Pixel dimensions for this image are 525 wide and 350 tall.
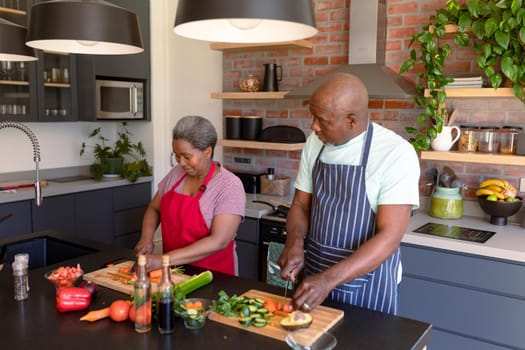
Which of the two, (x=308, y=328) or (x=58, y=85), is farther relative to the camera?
(x=58, y=85)

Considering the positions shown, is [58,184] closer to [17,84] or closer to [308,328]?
[17,84]

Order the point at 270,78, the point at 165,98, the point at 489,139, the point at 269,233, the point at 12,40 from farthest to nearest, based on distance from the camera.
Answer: the point at 165,98 → the point at 270,78 → the point at 269,233 → the point at 489,139 → the point at 12,40

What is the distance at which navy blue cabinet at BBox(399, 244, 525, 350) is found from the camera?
2469 millimetres

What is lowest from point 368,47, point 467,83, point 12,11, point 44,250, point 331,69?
point 44,250

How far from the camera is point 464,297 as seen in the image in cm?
259

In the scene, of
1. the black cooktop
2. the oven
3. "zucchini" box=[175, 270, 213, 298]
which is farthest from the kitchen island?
the oven

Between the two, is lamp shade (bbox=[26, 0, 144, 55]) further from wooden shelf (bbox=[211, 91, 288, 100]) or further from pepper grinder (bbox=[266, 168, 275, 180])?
pepper grinder (bbox=[266, 168, 275, 180])

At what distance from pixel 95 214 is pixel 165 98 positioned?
1.26 metres

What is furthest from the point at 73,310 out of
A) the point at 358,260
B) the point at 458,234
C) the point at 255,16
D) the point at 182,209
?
the point at 458,234

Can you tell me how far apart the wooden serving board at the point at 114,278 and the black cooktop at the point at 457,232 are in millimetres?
1558

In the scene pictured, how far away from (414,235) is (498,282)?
0.46 metres

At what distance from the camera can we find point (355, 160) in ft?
6.01

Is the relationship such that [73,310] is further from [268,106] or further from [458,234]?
[268,106]

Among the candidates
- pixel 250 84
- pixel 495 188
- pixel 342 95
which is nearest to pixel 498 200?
pixel 495 188
